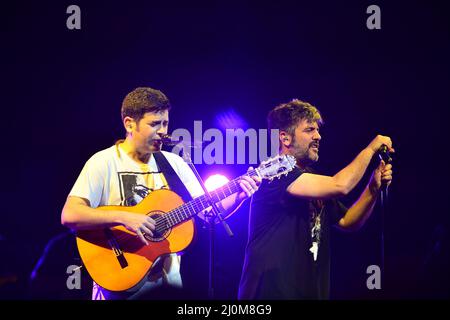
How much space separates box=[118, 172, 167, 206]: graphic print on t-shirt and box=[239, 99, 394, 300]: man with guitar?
2.55ft

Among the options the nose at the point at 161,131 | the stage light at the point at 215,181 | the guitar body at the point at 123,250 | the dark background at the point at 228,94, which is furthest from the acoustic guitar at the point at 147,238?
the dark background at the point at 228,94

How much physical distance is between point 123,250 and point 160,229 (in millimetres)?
289

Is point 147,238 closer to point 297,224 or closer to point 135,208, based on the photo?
point 135,208

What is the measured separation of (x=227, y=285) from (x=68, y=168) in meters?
1.99

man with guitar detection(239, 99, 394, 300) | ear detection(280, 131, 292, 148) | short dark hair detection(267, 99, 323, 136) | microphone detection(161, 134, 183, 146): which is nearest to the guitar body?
microphone detection(161, 134, 183, 146)

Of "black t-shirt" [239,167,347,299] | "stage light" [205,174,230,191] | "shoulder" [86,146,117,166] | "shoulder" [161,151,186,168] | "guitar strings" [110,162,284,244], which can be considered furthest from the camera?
"stage light" [205,174,230,191]

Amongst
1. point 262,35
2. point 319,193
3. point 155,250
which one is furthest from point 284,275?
point 262,35

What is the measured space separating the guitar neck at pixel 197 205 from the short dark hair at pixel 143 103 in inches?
29.6

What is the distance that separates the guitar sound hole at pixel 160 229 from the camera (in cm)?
358

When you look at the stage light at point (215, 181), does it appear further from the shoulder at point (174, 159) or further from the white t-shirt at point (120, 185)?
the white t-shirt at point (120, 185)

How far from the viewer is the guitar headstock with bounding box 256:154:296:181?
349 centimetres

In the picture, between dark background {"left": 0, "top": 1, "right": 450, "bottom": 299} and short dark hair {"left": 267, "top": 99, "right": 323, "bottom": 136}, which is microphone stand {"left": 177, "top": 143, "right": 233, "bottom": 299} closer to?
short dark hair {"left": 267, "top": 99, "right": 323, "bottom": 136}
